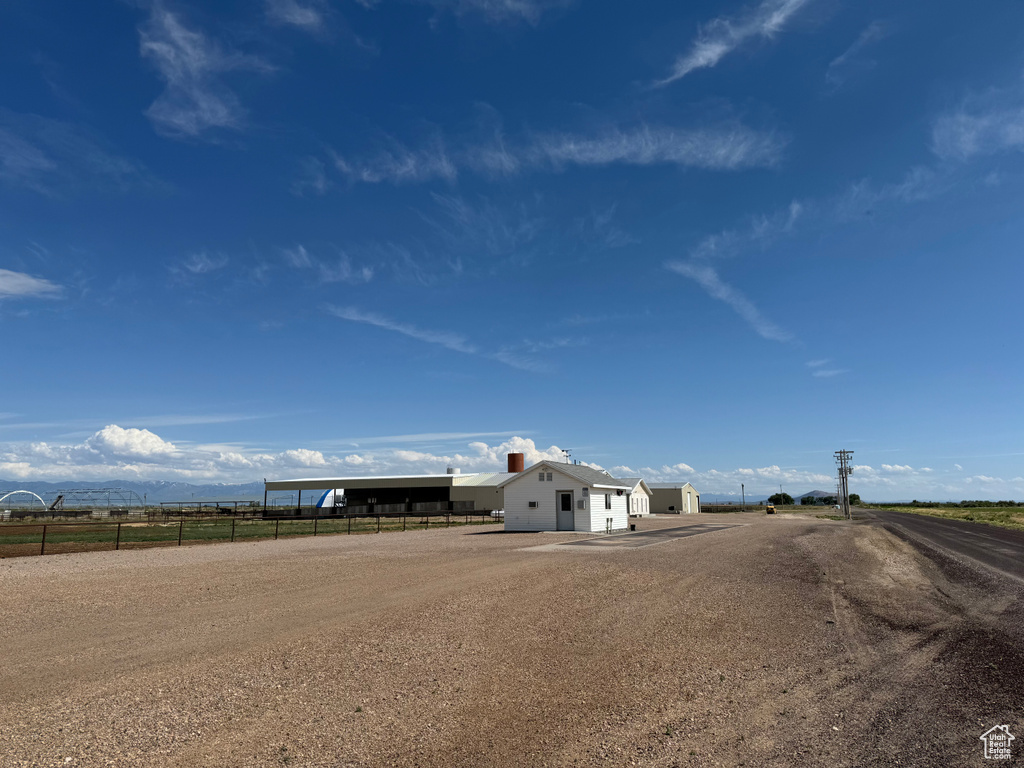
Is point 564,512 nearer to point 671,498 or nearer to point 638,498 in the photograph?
point 638,498

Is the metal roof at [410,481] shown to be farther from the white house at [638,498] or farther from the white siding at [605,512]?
the white siding at [605,512]

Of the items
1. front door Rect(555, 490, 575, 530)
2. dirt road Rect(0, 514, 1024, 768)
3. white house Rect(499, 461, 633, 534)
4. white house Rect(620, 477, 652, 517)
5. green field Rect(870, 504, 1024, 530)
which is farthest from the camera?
white house Rect(620, 477, 652, 517)

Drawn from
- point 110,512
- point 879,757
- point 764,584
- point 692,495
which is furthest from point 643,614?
point 692,495

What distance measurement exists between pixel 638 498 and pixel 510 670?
6457cm

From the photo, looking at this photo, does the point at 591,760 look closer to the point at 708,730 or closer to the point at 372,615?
the point at 708,730

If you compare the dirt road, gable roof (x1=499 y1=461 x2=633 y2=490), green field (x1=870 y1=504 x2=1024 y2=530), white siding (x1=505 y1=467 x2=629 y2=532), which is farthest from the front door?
green field (x1=870 y1=504 x2=1024 y2=530)

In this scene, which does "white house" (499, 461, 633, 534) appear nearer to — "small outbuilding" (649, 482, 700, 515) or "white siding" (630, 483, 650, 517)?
"white siding" (630, 483, 650, 517)

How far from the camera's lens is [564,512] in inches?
1437

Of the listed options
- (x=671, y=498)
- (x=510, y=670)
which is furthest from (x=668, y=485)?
(x=510, y=670)

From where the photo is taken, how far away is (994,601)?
1266 cm

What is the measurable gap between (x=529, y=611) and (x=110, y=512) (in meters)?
70.9

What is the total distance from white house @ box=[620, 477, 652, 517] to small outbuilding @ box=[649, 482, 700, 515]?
4.48 m

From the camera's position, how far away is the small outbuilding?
266ft

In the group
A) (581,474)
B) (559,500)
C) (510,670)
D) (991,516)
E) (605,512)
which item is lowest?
(991,516)
